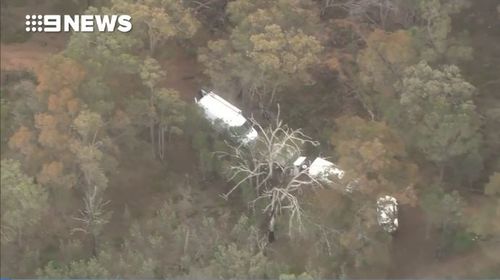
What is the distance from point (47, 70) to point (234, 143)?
3.88m

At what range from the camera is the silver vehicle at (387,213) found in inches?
531

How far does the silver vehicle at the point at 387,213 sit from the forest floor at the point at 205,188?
389mm

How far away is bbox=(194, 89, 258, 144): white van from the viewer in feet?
47.4

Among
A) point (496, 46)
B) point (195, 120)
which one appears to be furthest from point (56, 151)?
point (496, 46)

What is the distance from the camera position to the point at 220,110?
14664 millimetres

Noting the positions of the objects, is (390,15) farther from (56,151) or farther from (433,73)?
(56,151)

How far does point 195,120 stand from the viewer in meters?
14.4

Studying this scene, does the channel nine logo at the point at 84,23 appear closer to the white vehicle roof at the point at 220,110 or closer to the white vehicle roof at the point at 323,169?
the white vehicle roof at the point at 220,110

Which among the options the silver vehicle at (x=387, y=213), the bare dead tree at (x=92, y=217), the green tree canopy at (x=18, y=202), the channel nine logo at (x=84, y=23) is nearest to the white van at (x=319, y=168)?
the silver vehicle at (x=387, y=213)

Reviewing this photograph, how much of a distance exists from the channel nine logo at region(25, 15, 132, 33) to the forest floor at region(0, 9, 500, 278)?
187 mm

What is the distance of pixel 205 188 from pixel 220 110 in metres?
1.63

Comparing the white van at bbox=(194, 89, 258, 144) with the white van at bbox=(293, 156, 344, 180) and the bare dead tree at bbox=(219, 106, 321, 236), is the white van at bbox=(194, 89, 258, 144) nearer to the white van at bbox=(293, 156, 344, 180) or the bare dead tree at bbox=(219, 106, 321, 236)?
the bare dead tree at bbox=(219, 106, 321, 236)

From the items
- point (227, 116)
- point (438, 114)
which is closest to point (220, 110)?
point (227, 116)

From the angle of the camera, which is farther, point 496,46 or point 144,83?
point 496,46
